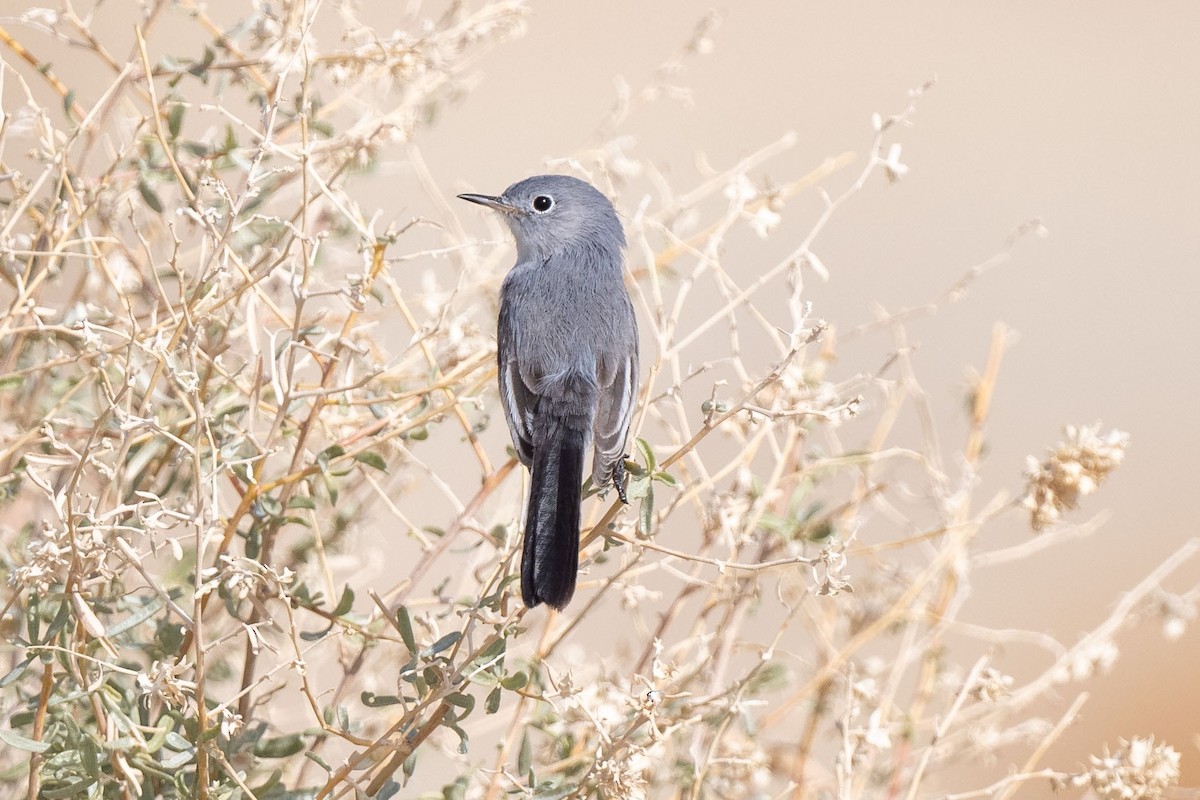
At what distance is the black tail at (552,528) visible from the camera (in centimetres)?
172

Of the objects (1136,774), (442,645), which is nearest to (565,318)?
(442,645)

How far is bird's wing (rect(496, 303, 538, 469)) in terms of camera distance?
2211 mm

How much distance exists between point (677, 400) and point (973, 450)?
90cm

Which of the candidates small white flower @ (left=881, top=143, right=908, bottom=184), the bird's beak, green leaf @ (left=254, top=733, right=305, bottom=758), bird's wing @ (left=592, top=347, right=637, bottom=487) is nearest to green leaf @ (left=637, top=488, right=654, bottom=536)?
bird's wing @ (left=592, top=347, right=637, bottom=487)

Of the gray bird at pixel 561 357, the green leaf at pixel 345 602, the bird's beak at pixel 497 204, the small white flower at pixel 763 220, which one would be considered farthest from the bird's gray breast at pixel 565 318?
the green leaf at pixel 345 602

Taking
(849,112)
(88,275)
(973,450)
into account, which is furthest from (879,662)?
(849,112)

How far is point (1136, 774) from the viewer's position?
1884 millimetres

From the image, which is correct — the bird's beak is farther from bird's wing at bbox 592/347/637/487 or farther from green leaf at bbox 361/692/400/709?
green leaf at bbox 361/692/400/709

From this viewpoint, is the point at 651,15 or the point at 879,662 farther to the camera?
the point at 651,15

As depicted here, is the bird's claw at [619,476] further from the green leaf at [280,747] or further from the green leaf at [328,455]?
the green leaf at [280,747]

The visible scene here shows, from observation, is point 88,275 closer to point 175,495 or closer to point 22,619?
point 175,495

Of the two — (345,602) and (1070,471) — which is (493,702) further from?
(1070,471)

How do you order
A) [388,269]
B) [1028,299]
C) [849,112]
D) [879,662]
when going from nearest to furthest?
1. [388,269]
2. [879,662]
3. [1028,299]
4. [849,112]

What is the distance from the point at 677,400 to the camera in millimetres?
1867
